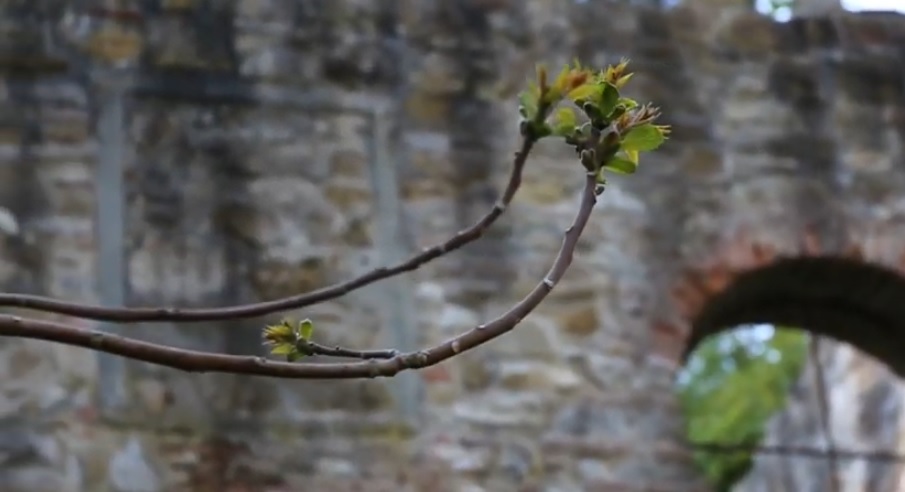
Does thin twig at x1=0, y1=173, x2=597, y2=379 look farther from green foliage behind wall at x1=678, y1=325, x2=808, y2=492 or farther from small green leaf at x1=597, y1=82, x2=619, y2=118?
green foliage behind wall at x1=678, y1=325, x2=808, y2=492

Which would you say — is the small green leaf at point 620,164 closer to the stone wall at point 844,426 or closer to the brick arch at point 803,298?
the brick arch at point 803,298

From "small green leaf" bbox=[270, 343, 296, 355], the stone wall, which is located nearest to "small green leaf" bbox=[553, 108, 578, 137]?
"small green leaf" bbox=[270, 343, 296, 355]

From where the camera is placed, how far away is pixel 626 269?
3775 millimetres

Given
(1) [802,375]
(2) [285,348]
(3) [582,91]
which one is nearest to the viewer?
(3) [582,91]

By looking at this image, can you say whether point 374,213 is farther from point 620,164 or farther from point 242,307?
point 620,164

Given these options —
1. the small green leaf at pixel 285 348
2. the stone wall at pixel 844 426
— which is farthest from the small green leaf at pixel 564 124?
the stone wall at pixel 844 426

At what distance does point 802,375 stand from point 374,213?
521 cm

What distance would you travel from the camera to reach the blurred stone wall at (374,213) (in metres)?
Answer: 3.42

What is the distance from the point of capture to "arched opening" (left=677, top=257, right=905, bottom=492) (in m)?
3.99

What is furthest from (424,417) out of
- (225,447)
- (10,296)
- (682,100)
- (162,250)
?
(10,296)

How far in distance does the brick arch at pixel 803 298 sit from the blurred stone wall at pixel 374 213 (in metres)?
0.09

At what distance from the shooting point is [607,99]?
128cm

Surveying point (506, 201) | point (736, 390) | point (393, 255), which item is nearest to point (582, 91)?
point (506, 201)

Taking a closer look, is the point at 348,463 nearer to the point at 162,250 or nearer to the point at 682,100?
the point at 162,250
